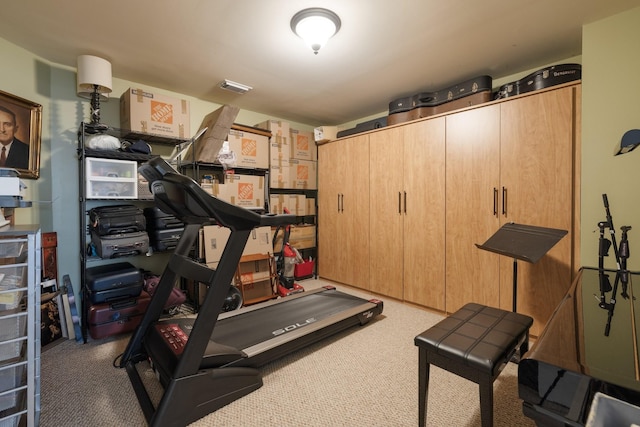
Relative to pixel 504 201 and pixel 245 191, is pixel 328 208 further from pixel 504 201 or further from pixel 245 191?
pixel 504 201

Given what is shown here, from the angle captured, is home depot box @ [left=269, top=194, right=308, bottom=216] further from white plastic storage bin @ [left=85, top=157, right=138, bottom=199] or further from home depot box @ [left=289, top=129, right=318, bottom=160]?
white plastic storage bin @ [left=85, top=157, right=138, bottom=199]

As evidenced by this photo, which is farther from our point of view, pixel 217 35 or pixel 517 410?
pixel 217 35

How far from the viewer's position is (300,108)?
12.7 ft

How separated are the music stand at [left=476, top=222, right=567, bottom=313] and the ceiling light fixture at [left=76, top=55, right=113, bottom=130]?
328cm

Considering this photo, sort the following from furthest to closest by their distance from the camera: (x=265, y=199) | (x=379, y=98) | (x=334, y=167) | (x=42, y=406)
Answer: (x=334, y=167) → (x=265, y=199) → (x=379, y=98) → (x=42, y=406)

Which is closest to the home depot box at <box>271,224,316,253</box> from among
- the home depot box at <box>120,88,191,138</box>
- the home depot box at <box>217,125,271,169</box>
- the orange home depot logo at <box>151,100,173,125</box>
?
the home depot box at <box>217,125,271,169</box>

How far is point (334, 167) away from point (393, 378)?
283cm

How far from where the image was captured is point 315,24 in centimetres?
195

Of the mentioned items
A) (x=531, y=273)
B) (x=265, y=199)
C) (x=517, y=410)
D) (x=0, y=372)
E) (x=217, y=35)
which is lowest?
(x=517, y=410)

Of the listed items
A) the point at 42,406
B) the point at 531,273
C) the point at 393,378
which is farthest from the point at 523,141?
the point at 42,406

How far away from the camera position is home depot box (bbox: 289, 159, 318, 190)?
411cm

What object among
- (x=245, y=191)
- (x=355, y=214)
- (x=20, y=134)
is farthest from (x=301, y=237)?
(x=20, y=134)

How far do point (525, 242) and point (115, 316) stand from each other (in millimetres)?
3201

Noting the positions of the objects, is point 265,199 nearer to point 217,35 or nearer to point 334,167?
point 334,167
